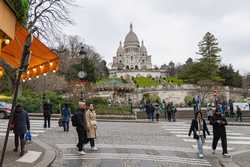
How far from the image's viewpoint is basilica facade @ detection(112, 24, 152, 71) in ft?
565

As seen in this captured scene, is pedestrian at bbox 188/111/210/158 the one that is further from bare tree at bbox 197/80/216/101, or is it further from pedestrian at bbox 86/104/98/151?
bare tree at bbox 197/80/216/101

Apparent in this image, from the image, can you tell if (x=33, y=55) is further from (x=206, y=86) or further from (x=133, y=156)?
(x=206, y=86)

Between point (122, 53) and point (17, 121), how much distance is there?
16135 centimetres

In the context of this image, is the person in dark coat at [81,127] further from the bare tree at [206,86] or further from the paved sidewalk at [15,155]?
the bare tree at [206,86]

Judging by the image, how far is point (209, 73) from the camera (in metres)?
83.4

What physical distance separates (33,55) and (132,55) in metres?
158

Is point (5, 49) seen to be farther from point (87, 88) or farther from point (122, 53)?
point (122, 53)

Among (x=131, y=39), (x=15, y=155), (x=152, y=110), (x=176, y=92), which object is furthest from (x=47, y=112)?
(x=131, y=39)

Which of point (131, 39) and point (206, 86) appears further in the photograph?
point (131, 39)

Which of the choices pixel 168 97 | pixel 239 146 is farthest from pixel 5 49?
pixel 168 97

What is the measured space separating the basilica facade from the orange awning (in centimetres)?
15231

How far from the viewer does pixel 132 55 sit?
172125 mm

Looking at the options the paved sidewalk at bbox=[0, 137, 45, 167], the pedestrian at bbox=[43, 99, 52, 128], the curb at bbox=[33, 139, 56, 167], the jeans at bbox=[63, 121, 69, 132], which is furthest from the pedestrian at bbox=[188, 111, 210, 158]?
the pedestrian at bbox=[43, 99, 52, 128]

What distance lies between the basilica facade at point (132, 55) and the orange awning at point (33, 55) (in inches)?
5997
